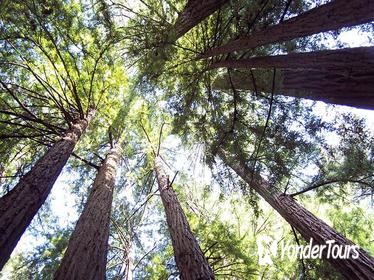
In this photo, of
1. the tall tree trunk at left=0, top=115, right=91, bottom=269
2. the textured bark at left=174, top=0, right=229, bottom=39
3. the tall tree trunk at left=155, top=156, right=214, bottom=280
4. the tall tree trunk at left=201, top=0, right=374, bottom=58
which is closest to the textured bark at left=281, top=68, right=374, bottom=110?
the tall tree trunk at left=201, top=0, right=374, bottom=58

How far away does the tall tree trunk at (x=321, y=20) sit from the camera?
294cm

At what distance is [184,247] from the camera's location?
3.92 meters

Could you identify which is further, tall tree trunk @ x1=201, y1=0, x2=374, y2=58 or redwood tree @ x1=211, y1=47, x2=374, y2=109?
redwood tree @ x1=211, y1=47, x2=374, y2=109

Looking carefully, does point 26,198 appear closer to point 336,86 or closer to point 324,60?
point 324,60

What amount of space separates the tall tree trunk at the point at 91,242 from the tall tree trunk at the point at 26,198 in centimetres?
56

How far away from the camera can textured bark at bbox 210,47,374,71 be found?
3.76 meters

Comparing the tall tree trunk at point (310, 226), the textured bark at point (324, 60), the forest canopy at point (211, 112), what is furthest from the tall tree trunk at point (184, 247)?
the textured bark at point (324, 60)

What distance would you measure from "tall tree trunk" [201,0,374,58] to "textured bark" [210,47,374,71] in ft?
0.94

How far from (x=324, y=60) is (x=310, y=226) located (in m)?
2.71

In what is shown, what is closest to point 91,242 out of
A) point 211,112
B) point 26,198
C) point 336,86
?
point 26,198

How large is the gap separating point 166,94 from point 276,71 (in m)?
2.48

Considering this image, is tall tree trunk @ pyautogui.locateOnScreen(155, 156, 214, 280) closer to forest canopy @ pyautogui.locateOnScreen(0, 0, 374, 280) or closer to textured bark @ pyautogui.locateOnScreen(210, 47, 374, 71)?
forest canopy @ pyautogui.locateOnScreen(0, 0, 374, 280)

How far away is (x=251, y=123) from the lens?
17.0ft

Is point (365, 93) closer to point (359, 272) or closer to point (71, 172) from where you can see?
point (359, 272)
